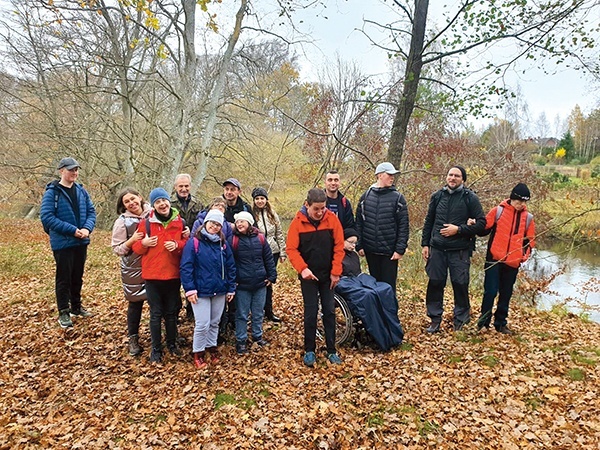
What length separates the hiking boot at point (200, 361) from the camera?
3.99 metres

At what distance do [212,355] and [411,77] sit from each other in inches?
205

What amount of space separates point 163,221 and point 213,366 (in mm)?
1676

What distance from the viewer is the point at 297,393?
363 centimetres

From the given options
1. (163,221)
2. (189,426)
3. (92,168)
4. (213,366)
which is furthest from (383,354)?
(92,168)

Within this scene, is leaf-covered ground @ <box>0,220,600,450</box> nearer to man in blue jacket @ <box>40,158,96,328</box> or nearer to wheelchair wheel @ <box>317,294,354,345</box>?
wheelchair wheel @ <box>317,294,354,345</box>

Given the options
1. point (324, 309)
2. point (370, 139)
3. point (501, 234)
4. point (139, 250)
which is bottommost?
point (324, 309)

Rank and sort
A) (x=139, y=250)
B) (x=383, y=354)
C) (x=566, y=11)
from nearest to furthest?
(x=139, y=250), (x=383, y=354), (x=566, y=11)

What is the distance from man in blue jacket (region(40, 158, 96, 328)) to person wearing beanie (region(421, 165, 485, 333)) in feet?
14.7

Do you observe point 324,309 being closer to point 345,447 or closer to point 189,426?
point 345,447

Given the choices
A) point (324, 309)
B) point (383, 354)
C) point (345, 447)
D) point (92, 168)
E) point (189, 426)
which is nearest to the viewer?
point (345, 447)

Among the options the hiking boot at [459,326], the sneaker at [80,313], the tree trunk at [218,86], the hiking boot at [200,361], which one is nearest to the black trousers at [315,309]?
the hiking boot at [200,361]

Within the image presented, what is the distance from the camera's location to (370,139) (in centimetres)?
1048

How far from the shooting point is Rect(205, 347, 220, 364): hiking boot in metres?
4.12

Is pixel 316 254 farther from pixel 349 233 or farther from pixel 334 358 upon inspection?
pixel 334 358
